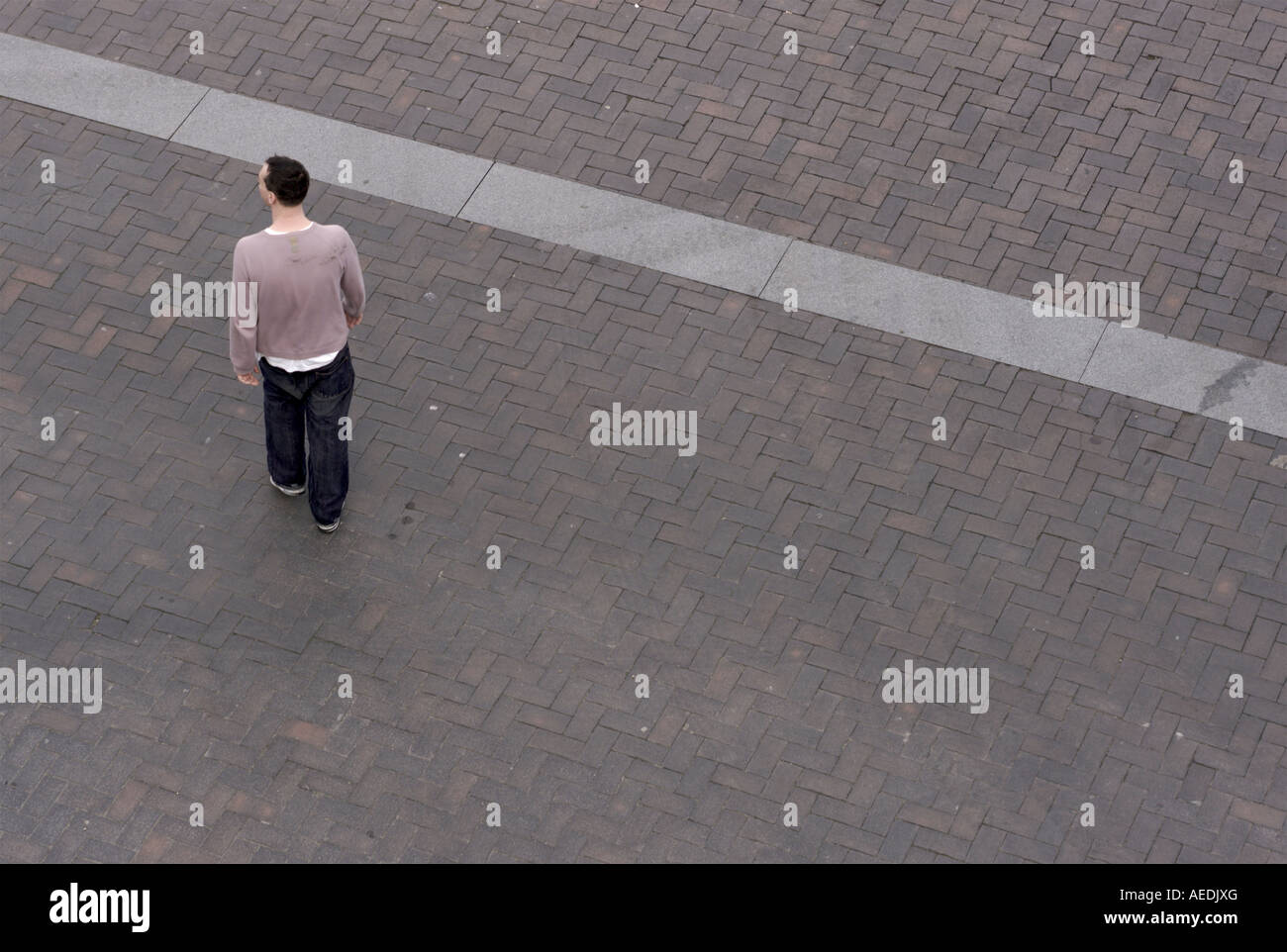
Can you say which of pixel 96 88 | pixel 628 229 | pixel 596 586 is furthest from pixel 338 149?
pixel 596 586

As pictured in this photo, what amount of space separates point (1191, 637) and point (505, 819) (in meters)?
3.44

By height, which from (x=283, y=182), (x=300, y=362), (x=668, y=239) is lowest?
(x=668, y=239)

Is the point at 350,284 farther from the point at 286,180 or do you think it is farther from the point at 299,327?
the point at 286,180

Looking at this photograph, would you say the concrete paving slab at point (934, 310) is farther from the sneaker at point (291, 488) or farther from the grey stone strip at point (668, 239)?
the sneaker at point (291, 488)

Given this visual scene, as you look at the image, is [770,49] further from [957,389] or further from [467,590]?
[467,590]

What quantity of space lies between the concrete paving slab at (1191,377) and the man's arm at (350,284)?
13.0ft

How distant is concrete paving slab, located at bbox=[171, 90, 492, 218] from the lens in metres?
9.77

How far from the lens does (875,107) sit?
10.2 meters

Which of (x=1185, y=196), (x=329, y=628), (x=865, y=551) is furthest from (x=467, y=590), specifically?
(x=1185, y=196)

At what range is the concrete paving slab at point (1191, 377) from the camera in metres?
8.83

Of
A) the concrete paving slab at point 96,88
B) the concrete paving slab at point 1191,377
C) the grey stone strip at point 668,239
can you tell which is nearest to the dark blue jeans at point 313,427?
the grey stone strip at point 668,239

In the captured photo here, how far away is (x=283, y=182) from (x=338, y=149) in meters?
2.84

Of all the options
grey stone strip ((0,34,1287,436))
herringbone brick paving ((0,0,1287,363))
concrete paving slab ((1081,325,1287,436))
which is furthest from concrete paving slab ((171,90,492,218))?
concrete paving slab ((1081,325,1287,436))

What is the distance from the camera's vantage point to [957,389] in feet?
29.2
